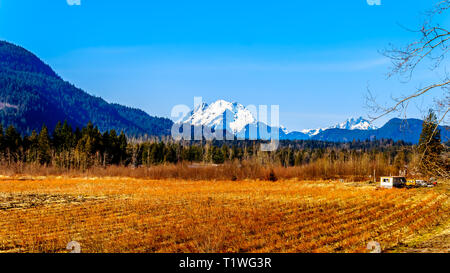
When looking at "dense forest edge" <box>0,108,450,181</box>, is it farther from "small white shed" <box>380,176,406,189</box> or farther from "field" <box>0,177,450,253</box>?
"field" <box>0,177,450,253</box>

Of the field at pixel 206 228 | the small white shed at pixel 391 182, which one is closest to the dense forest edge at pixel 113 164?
the small white shed at pixel 391 182

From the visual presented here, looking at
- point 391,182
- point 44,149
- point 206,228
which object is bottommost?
point 391,182

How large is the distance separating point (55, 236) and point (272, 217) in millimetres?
Result: 11159

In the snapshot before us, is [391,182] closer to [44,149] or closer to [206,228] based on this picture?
[206,228]

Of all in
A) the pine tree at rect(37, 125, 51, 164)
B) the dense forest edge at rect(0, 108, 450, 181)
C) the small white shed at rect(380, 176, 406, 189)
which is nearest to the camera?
the small white shed at rect(380, 176, 406, 189)

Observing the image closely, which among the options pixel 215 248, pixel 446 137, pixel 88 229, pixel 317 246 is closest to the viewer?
pixel 446 137


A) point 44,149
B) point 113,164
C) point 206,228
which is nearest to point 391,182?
point 206,228

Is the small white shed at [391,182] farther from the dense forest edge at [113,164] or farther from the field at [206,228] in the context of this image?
the field at [206,228]


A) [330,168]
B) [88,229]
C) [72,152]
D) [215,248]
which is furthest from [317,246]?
[72,152]

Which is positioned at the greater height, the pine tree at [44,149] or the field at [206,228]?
the pine tree at [44,149]

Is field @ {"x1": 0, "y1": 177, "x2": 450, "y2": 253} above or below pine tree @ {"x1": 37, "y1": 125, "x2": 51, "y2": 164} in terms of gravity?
below

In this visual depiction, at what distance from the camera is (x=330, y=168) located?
82.6 metres

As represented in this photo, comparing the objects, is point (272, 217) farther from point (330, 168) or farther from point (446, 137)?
point (330, 168)

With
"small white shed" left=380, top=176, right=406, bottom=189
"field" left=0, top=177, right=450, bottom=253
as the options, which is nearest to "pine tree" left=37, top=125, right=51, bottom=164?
"field" left=0, top=177, right=450, bottom=253
